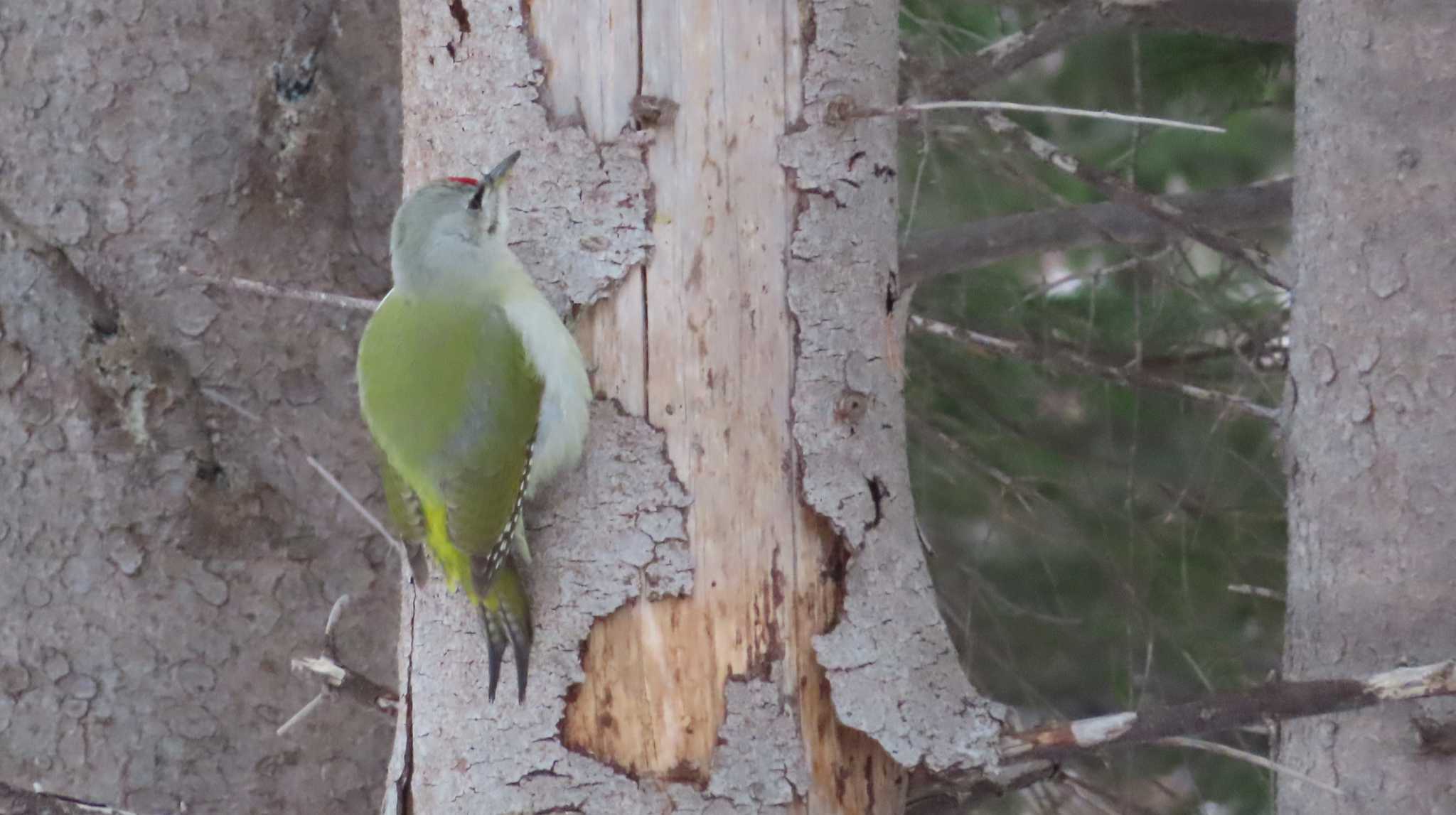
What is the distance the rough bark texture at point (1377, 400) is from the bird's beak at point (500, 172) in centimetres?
138

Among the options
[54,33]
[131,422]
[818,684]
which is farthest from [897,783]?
[54,33]

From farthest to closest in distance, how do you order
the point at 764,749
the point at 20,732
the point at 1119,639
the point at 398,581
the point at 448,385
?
the point at 1119,639 < the point at 398,581 < the point at 20,732 < the point at 448,385 < the point at 764,749

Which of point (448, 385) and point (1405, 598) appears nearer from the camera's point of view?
point (1405, 598)

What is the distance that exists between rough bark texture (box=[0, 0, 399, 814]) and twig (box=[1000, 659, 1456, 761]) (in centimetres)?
199

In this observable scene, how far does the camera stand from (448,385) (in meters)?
2.81

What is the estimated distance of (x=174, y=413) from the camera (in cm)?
349

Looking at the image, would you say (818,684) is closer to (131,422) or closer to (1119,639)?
(131,422)

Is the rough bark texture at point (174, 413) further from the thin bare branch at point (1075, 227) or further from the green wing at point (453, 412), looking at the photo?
the thin bare branch at point (1075, 227)

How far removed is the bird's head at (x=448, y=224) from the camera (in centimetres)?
260

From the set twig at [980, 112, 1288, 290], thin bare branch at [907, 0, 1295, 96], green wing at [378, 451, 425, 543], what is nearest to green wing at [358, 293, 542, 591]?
green wing at [378, 451, 425, 543]

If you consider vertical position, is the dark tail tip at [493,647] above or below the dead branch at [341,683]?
above

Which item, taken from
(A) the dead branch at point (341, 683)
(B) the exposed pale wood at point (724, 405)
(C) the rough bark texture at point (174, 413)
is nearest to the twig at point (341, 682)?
(A) the dead branch at point (341, 683)

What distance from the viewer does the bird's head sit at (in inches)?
102

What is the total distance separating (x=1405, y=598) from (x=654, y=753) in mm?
1257
